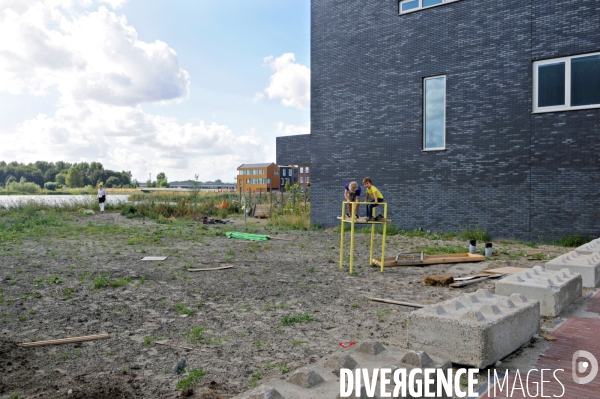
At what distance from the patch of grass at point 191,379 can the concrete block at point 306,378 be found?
1.19 m

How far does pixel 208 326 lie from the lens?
223 inches

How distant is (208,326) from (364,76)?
13.7 metres

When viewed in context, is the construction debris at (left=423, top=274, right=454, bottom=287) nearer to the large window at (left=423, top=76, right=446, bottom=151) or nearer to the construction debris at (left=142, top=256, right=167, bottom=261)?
the construction debris at (left=142, top=256, right=167, bottom=261)

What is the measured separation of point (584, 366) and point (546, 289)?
1747 mm

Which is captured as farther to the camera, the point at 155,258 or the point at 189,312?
the point at 155,258

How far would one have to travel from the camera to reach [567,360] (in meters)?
4.06

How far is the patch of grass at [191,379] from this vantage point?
390 cm

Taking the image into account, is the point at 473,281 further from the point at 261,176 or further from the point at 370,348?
the point at 261,176

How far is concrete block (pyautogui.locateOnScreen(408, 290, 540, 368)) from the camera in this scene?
12.7ft

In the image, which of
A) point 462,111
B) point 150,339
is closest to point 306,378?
point 150,339

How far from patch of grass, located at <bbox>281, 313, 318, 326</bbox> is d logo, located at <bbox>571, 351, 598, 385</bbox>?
2.80 meters

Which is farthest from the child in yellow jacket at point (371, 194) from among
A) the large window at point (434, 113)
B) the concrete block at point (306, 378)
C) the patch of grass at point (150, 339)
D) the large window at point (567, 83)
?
the large window at point (567, 83)

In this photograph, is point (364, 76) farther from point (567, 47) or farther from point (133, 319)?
point (133, 319)

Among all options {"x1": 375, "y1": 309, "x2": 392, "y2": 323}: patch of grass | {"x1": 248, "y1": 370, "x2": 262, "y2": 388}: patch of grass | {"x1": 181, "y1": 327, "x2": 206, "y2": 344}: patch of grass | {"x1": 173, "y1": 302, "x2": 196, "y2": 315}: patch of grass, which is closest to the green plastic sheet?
{"x1": 173, "y1": 302, "x2": 196, "y2": 315}: patch of grass
